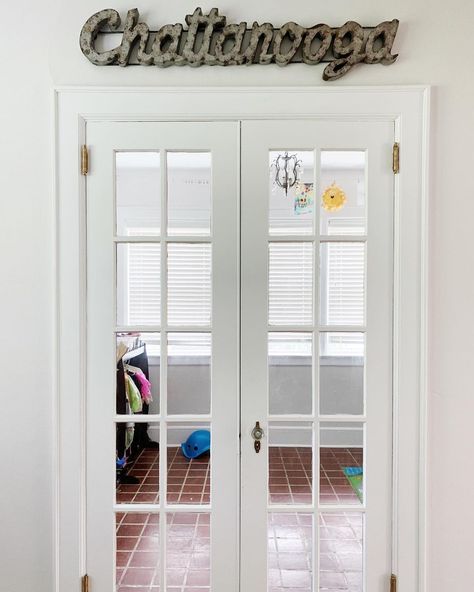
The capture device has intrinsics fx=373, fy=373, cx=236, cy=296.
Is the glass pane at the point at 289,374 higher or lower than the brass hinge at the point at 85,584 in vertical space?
higher

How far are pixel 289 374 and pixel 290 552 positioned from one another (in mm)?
724

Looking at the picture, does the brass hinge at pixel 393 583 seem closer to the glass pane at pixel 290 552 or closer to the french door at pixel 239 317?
the french door at pixel 239 317

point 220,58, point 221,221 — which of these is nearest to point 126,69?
point 220,58

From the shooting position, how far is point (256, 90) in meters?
1.37

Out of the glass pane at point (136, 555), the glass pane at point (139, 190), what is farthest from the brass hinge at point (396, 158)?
the glass pane at point (136, 555)

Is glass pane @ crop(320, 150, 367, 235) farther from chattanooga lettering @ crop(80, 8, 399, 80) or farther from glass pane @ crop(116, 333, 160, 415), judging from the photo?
glass pane @ crop(116, 333, 160, 415)

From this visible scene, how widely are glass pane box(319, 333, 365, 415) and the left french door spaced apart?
38 centimetres

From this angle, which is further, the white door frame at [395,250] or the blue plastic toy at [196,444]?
the blue plastic toy at [196,444]

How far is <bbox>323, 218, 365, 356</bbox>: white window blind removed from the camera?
1.44 m

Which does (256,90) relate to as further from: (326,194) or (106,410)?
(106,410)

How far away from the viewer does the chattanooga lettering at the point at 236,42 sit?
134 cm

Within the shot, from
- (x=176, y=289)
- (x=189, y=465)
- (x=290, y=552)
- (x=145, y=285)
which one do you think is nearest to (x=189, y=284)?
(x=176, y=289)

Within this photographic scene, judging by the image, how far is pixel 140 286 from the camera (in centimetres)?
149
